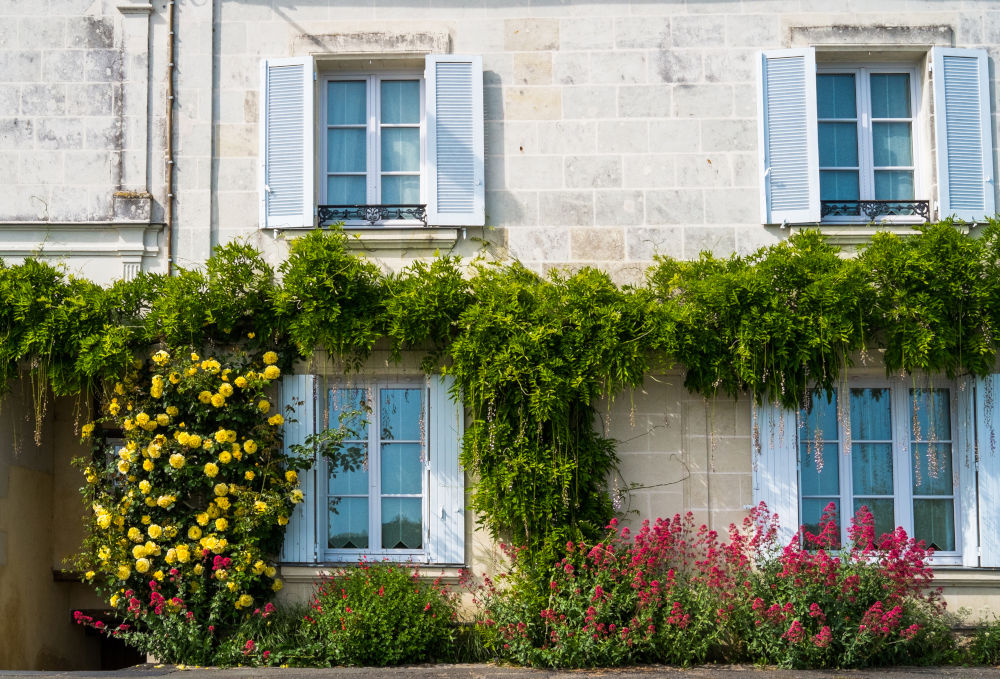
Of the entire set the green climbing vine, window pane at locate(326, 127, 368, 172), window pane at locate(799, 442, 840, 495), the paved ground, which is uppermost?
window pane at locate(326, 127, 368, 172)

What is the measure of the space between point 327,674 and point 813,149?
553 centimetres

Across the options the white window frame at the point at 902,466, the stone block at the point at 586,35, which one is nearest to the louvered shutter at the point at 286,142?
the stone block at the point at 586,35

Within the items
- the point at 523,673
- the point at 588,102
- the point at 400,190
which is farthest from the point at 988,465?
the point at 400,190

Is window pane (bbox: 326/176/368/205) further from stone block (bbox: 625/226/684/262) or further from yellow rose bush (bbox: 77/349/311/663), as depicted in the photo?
stone block (bbox: 625/226/684/262)

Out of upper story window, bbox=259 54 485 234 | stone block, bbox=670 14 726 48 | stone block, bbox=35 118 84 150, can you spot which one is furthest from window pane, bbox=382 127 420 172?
stone block, bbox=35 118 84 150

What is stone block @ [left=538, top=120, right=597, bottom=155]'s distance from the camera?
842 cm

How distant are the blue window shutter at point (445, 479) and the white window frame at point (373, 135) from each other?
151cm

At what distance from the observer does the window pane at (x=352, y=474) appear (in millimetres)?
8281

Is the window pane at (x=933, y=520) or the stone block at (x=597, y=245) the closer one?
the window pane at (x=933, y=520)

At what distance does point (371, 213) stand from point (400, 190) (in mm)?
350

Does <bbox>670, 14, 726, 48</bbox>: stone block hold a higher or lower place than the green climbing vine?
higher

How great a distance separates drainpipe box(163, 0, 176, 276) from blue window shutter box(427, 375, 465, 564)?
7.96ft

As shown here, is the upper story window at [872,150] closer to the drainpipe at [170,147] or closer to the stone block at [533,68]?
the stone block at [533,68]

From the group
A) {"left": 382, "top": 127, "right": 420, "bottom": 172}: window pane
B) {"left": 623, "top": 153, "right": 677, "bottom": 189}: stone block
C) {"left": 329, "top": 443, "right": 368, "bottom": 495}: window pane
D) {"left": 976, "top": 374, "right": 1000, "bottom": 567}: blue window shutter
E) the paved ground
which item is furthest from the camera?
{"left": 382, "top": 127, "right": 420, "bottom": 172}: window pane
